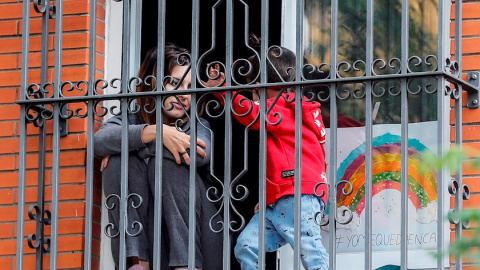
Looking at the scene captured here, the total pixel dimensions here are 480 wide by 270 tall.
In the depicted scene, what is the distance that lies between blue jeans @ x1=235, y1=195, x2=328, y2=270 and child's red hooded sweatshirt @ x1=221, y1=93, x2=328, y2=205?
4 cm

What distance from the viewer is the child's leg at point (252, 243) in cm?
394

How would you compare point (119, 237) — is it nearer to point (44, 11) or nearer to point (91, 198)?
point (91, 198)

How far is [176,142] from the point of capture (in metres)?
4.07

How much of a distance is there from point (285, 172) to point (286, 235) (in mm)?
297

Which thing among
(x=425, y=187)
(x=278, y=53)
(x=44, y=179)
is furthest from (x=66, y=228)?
(x=425, y=187)

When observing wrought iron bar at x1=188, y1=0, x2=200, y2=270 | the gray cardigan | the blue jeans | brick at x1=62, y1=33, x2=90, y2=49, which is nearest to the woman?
the gray cardigan

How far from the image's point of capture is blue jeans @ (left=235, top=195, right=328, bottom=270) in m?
3.82

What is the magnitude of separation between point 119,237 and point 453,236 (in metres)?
1.55

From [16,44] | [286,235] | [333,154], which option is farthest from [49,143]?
[333,154]

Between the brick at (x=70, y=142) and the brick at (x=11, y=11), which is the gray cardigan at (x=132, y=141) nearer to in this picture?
the brick at (x=70, y=142)

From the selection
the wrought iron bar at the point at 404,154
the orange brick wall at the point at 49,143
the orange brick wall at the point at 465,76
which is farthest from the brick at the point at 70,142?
the orange brick wall at the point at 465,76

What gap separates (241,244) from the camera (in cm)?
395

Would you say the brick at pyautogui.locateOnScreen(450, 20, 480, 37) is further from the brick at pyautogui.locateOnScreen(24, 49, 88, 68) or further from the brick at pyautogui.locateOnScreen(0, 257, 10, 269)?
the brick at pyautogui.locateOnScreen(0, 257, 10, 269)

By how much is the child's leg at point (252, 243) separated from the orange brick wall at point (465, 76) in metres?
0.82
